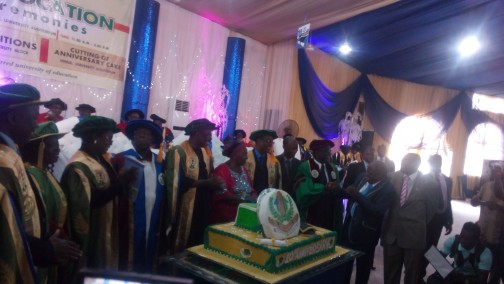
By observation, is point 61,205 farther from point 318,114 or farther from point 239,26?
point 318,114

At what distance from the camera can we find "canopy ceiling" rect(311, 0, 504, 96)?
20.2ft

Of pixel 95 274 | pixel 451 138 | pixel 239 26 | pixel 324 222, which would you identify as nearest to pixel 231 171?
pixel 324 222

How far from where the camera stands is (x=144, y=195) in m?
2.84

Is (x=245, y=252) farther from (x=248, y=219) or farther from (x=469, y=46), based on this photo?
(x=469, y=46)

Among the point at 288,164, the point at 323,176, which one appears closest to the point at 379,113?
the point at 288,164

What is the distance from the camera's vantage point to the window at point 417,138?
12.3 metres

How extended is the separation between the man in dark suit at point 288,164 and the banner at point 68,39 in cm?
292

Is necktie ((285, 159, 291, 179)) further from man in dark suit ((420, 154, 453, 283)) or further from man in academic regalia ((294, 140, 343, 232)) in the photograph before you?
man in dark suit ((420, 154, 453, 283))

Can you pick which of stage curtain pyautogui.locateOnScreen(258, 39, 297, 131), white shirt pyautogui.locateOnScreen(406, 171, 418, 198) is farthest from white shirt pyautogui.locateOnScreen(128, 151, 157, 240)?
stage curtain pyautogui.locateOnScreen(258, 39, 297, 131)

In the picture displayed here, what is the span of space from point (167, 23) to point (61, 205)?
4976mm

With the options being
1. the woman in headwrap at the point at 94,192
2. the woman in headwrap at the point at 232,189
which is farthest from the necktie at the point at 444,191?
the woman in headwrap at the point at 94,192

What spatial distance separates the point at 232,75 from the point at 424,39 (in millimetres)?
3983

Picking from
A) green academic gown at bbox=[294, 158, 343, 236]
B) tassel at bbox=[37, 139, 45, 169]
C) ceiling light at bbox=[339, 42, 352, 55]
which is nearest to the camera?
tassel at bbox=[37, 139, 45, 169]

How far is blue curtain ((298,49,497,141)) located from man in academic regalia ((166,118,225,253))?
19.4 feet
